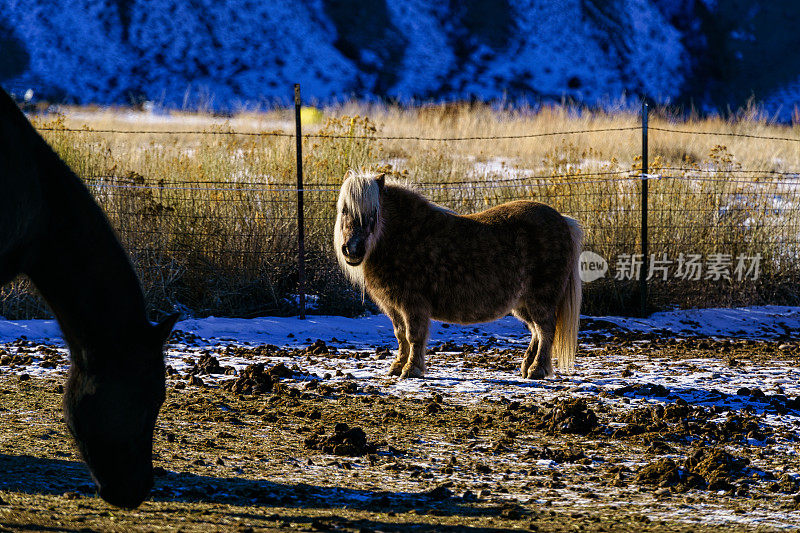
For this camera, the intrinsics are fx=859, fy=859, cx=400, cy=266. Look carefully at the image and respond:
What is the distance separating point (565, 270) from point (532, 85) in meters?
30.7

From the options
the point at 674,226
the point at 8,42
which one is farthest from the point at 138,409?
the point at 8,42

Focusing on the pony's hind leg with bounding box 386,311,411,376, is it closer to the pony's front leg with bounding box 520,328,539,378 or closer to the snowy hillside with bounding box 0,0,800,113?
A: the pony's front leg with bounding box 520,328,539,378

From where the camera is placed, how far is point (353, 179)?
20.0 ft

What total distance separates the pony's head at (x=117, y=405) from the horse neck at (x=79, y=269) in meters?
0.05

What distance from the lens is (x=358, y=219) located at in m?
6.01

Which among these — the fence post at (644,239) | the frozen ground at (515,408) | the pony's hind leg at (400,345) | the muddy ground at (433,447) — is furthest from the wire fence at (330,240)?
the pony's hind leg at (400,345)

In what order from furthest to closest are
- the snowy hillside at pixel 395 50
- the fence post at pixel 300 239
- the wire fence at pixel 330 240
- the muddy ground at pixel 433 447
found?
the snowy hillside at pixel 395 50, the wire fence at pixel 330 240, the fence post at pixel 300 239, the muddy ground at pixel 433 447

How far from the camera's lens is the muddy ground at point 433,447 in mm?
3447

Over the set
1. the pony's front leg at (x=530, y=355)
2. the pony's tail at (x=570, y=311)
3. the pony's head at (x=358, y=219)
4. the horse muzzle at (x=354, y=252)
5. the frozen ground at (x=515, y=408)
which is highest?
the pony's head at (x=358, y=219)

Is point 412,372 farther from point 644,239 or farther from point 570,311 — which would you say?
point 644,239

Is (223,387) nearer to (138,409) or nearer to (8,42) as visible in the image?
(138,409)

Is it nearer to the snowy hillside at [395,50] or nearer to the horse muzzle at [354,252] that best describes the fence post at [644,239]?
the horse muzzle at [354,252]

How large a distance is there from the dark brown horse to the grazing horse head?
3078mm

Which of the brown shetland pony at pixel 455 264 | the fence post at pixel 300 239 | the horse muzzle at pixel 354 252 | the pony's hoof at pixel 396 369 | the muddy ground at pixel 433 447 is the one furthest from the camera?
the fence post at pixel 300 239
